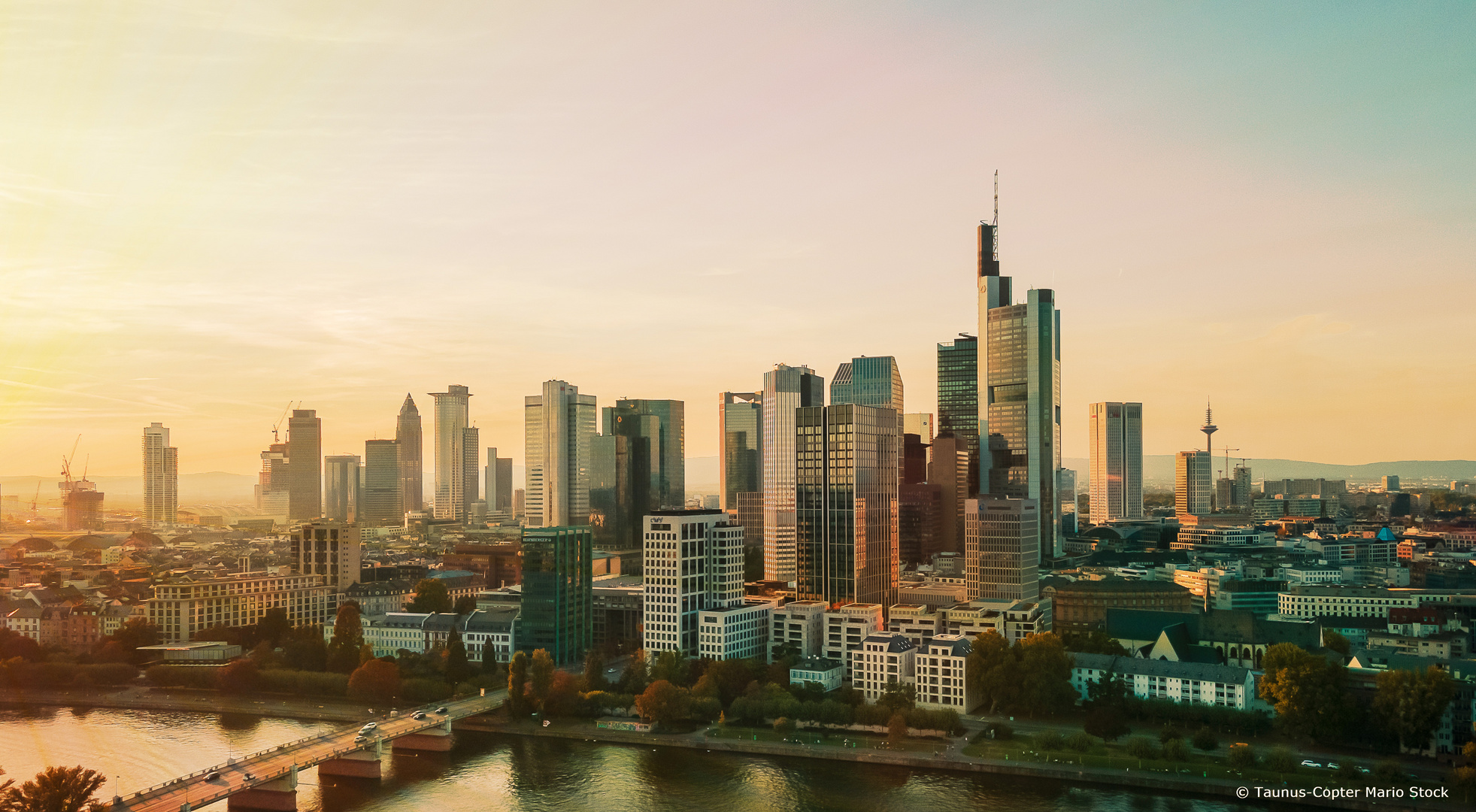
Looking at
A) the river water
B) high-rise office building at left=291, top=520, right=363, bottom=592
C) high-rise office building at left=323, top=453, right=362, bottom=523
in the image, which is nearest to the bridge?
the river water

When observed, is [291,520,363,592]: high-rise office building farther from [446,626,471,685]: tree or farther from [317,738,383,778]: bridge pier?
[317,738,383,778]: bridge pier

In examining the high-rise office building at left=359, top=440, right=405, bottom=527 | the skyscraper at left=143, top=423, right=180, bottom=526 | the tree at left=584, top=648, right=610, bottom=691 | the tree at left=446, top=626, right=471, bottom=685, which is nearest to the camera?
the tree at left=584, top=648, right=610, bottom=691

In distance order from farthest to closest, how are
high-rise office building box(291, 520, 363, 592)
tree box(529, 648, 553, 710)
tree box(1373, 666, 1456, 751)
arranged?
high-rise office building box(291, 520, 363, 592) → tree box(529, 648, 553, 710) → tree box(1373, 666, 1456, 751)

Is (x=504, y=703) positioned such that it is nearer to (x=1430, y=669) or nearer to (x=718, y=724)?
(x=718, y=724)

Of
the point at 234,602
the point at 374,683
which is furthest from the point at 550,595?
the point at 234,602

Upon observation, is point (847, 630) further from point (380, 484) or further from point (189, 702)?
point (380, 484)

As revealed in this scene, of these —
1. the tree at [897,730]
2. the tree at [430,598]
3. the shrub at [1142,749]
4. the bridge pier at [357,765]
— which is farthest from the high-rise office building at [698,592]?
the shrub at [1142,749]

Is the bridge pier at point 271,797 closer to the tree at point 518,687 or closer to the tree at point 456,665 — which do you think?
the tree at point 518,687

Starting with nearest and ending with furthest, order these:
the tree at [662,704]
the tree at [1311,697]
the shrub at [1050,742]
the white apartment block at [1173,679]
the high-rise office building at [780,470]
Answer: the tree at [1311,697]
the shrub at [1050,742]
the white apartment block at [1173,679]
the tree at [662,704]
the high-rise office building at [780,470]
